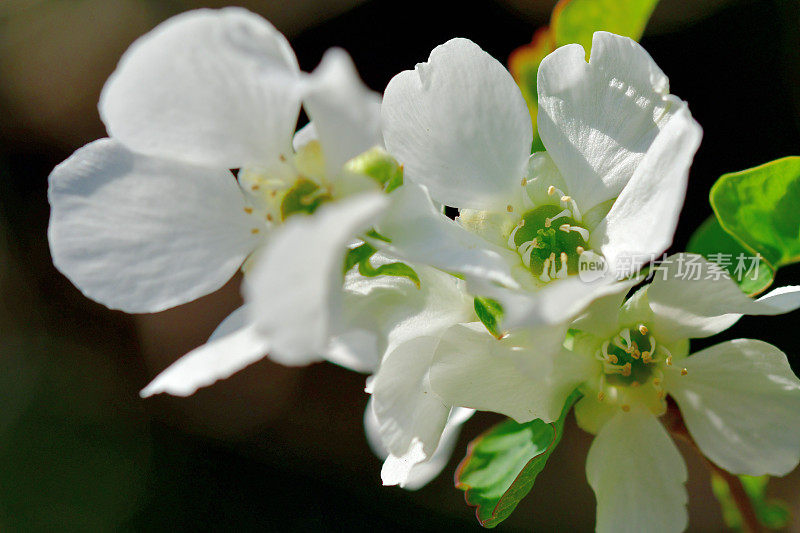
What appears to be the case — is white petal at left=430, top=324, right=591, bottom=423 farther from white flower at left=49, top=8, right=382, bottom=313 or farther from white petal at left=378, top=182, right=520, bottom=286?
white flower at left=49, top=8, right=382, bottom=313

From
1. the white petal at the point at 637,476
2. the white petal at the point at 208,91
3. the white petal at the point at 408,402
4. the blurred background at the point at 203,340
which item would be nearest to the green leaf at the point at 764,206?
the white petal at the point at 637,476

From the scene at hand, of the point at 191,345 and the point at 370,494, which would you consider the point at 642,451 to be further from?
the point at 191,345

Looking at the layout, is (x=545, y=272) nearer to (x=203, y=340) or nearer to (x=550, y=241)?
(x=550, y=241)

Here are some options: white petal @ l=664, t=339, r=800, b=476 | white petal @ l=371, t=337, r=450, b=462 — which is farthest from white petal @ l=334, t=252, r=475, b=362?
white petal @ l=664, t=339, r=800, b=476

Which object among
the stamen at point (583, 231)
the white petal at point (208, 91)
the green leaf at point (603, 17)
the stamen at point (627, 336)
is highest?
the white petal at point (208, 91)

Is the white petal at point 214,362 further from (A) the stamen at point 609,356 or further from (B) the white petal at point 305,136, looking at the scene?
(A) the stamen at point 609,356

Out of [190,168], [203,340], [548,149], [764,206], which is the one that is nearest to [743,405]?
[764,206]
